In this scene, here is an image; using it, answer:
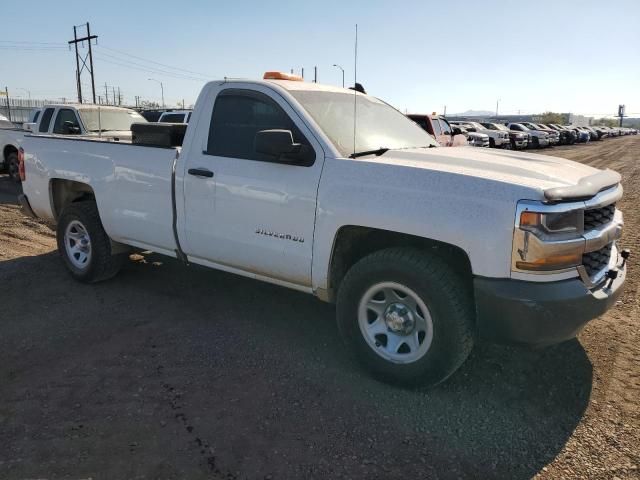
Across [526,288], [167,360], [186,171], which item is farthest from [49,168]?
[526,288]

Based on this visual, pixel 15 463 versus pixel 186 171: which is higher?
pixel 186 171

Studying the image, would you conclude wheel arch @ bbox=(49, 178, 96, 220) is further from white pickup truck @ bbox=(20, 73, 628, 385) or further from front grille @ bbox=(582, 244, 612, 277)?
front grille @ bbox=(582, 244, 612, 277)

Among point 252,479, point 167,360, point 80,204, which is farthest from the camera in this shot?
point 80,204

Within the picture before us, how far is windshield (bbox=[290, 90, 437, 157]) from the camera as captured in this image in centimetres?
386

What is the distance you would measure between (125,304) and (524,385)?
11.5 feet

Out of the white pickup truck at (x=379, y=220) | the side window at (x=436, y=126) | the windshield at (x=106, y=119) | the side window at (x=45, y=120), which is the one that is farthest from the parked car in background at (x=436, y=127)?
the white pickup truck at (x=379, y=220)

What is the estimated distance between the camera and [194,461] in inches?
108

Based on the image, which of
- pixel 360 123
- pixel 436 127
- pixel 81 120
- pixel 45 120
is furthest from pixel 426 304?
pixel 436 127

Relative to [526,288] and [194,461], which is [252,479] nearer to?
[194,461]

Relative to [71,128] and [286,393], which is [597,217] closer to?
[286,393]

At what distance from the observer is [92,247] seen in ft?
17.4

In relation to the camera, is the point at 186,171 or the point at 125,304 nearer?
the point at 186,171

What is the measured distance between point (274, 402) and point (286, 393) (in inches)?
5.2

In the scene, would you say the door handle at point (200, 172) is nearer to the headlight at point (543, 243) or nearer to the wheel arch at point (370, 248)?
the wheel arch at point (370, 248)
